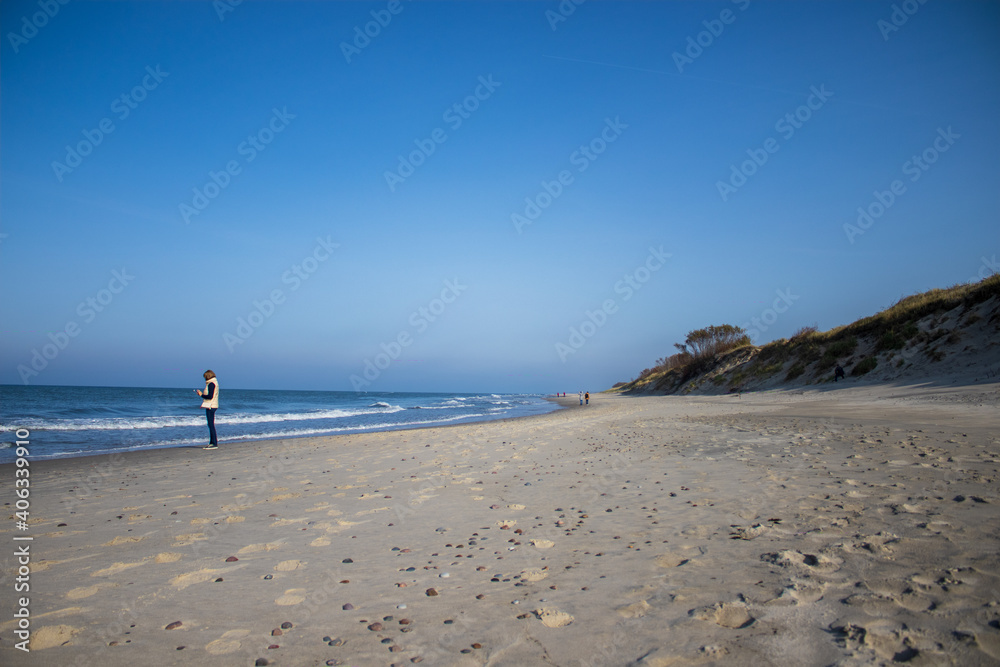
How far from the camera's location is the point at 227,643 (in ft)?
10.2

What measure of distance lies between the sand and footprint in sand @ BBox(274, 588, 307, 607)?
0.06 ft

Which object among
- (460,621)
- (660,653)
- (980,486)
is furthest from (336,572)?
(980,486)

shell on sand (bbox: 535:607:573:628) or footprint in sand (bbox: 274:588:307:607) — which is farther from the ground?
footprint in sand (bbox: 274:588:307:607)

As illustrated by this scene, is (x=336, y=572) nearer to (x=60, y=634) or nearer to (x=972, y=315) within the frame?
(x=60, y=634)

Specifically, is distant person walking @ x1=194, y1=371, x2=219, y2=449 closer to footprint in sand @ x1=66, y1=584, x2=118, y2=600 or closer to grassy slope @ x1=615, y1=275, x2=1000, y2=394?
footprint in sand @ x1=66, y1=584, x2=118, y2=600

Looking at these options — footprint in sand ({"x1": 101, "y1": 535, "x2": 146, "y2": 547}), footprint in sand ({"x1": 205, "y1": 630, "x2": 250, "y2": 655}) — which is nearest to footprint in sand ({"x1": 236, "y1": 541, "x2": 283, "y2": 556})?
footprint in sand ({"x1": 101, "y1": 535, "x2": 146, "y2": 547})

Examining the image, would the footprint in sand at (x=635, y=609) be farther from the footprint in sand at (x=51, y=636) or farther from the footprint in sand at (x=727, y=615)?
the footprint in sand at (x=51, y=636)

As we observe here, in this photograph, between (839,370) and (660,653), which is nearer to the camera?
(660,653)

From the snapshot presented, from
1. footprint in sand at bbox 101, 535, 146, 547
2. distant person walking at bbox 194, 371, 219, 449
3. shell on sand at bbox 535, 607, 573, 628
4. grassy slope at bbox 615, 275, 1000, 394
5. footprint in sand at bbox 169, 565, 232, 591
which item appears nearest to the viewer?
shell on sand at bbox 535, 607, 573, 628

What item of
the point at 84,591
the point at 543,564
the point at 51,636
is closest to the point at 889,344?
the point at 543,564

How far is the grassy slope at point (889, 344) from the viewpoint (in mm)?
20578

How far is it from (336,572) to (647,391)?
5646cm

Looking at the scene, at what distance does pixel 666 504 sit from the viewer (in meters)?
5.82

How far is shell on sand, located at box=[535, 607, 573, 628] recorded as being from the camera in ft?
10.4
